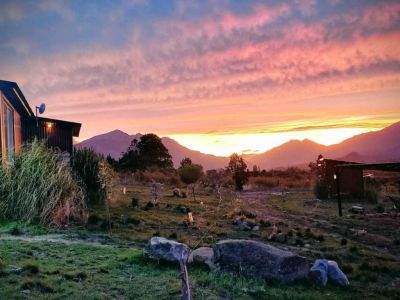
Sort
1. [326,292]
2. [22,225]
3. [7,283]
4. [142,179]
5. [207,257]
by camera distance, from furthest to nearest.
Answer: [142,179], [22,225], [207,257], [326,292], [7,283]

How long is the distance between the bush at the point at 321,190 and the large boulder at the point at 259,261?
1717cm

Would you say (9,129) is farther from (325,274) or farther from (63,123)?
(325,274)

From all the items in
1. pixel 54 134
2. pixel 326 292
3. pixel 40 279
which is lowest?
pixel 326 292

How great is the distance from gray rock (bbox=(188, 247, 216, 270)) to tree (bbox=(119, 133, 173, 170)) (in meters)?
37.7

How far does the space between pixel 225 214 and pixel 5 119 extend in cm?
928

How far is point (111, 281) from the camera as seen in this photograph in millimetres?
6844

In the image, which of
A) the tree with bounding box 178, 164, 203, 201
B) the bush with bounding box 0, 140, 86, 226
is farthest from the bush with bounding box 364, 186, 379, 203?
the bush with bounding box 0, 140, 86, 226

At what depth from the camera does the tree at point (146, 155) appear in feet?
152

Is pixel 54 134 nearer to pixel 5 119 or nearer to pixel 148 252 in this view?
pixel 5 119

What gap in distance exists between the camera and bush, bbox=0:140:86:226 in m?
11.5

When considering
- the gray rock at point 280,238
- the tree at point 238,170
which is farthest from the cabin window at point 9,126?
the tree at point 238,170

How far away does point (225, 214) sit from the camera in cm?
1577

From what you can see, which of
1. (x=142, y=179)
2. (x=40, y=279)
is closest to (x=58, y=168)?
(x=40, y=279)

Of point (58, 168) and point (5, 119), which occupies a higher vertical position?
point (5, 119)
